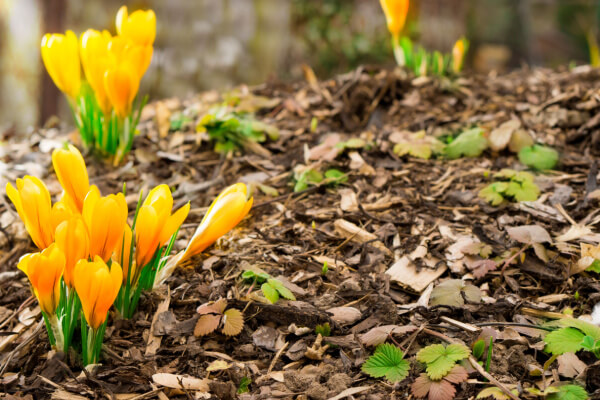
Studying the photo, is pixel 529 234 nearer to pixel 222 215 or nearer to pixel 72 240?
pixel 222 215

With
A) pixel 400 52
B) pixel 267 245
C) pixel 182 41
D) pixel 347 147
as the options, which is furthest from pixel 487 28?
pixel 267 245

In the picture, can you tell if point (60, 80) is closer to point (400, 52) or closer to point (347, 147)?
point (347, 147)

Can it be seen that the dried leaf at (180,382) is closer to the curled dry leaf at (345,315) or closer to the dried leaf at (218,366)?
the dried leaf at (218,366)

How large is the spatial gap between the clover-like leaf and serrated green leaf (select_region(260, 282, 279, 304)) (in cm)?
39

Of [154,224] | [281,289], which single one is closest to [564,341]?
[281,289]

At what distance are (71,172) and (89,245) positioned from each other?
8.4 inches

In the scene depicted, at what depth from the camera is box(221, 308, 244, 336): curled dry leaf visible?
1344 mm

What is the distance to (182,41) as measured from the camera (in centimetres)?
364

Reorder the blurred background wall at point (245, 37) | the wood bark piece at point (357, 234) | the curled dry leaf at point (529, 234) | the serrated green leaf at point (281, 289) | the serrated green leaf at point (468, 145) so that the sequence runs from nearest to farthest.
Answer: the serrated green leaf at point (281, 289), the curled dry leaf at point (529, 234), the wood bark piece at point (357, 234), the serrated green leaf at point (468, 145), the blurred background wall at point (245, 37)

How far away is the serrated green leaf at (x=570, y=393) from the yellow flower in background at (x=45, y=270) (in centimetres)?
104

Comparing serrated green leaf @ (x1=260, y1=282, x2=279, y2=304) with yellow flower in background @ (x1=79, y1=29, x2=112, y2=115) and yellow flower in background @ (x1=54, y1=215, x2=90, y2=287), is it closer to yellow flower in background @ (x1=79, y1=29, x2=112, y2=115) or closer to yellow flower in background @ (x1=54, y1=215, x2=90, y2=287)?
yellow flower in background @ (x1=54, y1=215, x2=90, y2=287)

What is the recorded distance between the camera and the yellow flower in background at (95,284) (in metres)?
1.14

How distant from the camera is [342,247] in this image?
5.58 ft

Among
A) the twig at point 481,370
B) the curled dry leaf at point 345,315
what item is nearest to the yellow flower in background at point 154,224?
the curled dry leaf at point 345,315
